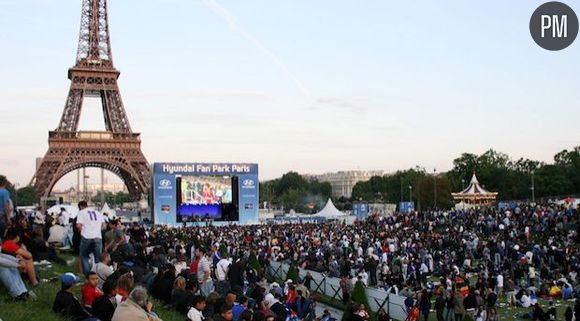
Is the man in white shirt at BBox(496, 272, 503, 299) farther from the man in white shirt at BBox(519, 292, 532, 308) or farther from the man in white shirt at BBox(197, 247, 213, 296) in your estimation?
the man in white shirt at BBox(197, 247, 213, 296)

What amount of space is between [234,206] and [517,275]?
3397cm

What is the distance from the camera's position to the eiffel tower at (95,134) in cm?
7238

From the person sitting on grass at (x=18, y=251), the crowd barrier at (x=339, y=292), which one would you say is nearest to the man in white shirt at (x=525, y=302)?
the crowd barrier at (x=339, y=292)

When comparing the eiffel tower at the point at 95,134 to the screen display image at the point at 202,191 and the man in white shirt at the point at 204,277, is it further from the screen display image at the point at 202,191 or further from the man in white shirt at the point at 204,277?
the man in white shirt at the point at 204,277

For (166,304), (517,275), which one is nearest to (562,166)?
(517,275)

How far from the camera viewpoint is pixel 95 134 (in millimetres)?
74312

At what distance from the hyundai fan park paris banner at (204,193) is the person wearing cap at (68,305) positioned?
144ft

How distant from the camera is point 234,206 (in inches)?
2128

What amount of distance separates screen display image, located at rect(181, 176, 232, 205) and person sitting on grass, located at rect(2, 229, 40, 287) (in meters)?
42.0

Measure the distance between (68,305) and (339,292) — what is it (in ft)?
42.8

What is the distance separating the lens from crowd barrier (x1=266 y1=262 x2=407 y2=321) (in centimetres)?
1731

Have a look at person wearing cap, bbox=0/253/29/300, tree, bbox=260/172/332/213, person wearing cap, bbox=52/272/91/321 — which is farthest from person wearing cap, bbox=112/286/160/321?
tree, bbox=260/172/332/213

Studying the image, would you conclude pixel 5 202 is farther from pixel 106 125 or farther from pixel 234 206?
pixel 106 125

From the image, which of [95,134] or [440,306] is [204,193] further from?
[440,306]
